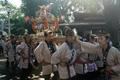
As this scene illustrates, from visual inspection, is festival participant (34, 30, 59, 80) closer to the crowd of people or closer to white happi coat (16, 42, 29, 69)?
the crowd of people

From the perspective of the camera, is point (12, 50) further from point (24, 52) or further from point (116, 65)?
point (116, 65)

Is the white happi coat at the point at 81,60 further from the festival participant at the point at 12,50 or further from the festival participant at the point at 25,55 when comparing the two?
the festival participant at the point at 12,50

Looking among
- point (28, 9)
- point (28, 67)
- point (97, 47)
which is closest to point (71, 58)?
point (97, 47)

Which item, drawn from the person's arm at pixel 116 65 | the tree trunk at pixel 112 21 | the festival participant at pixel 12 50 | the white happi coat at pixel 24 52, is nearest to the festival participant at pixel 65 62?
the person's arm at pixel 116 65

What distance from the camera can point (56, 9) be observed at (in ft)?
98.2

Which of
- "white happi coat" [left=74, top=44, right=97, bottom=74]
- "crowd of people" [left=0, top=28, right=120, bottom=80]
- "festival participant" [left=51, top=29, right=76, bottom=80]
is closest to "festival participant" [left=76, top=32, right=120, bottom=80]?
"crowd of people" [left=0, top=28, right=120, bottom=80]

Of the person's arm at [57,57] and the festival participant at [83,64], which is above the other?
the person's arm at [57,57]

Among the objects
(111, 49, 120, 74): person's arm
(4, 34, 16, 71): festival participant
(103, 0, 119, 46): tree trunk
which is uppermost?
(103, 0, 119, 46): tree trunk

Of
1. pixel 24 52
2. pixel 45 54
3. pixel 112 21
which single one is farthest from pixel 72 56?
pixel 112 21

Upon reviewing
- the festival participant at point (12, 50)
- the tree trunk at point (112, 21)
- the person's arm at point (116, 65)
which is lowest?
the festival participant at point (12, 50)

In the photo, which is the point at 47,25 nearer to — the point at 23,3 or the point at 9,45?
the point at 9,45

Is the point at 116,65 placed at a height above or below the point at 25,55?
above

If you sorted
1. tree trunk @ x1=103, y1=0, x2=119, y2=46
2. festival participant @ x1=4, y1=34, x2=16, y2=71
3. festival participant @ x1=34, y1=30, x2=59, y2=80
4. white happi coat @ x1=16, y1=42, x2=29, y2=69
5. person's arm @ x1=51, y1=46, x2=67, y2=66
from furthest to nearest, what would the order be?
1. tree trunk @ x1=103, y1=0, x2=119, y2=46
2. festival participant @ x1=4, y1=34, x2=16, y2=71
3. white happi coat @ x1=16, y1=42, x2=29, y2=69
4. festival participant @ x1=34, y1=30, x2=59, y2=80
5. person's arm @ x1=51, y1=46, x2=67, y2=66

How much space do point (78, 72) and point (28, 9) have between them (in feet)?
87.4
